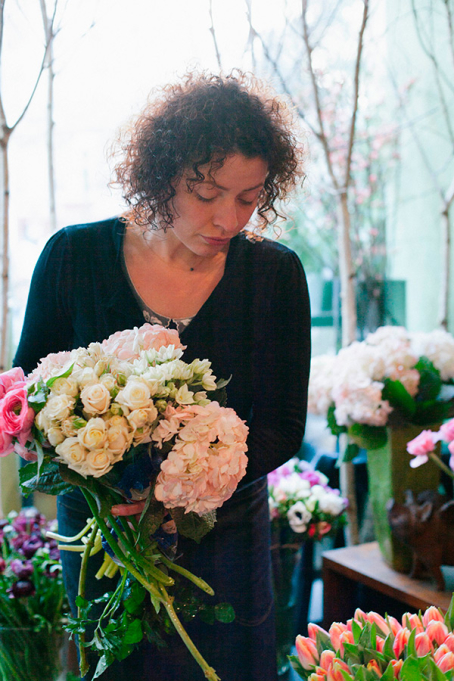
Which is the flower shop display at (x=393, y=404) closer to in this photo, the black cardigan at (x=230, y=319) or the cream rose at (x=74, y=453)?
the black cardigan at (x=230, y=319)

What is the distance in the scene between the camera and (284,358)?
119 cm

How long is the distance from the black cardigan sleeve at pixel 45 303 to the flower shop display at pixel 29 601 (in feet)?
1.86

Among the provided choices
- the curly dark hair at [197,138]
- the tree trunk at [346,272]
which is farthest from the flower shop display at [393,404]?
the curly dark hair at [197,138]

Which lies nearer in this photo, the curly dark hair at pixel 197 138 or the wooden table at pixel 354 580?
the curly dark hair at pixel 197 138

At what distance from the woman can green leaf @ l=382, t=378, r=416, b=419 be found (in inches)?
21.7

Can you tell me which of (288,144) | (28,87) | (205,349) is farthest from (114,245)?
(28,87)

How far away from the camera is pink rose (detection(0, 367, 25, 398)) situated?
814 millimetres

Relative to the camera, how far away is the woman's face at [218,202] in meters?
1.04

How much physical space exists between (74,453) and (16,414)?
113 mm

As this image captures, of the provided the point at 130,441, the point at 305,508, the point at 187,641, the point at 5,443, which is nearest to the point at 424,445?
the point at 305,508

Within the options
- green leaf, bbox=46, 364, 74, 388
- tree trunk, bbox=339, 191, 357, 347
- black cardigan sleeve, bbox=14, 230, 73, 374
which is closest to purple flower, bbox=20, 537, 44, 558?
black cardigan sleeve, bbox=14, 230, 73, 374

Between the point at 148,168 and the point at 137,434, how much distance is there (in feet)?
1.83

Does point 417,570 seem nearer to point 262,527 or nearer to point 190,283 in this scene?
point 262,527

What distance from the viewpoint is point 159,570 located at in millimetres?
871
